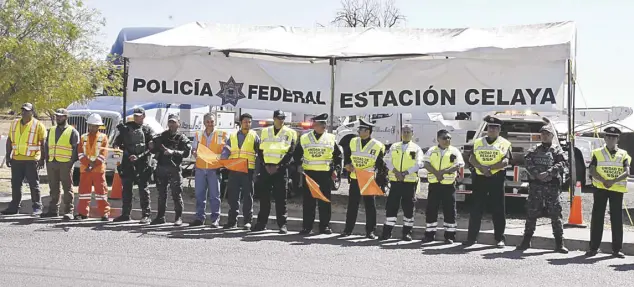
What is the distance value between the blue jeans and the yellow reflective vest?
2.76 meters

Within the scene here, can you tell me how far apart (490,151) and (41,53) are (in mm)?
9868

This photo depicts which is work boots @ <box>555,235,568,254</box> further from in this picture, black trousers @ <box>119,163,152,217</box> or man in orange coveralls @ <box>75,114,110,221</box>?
man in orange coveralls @ <box>75,114,110,221</box>

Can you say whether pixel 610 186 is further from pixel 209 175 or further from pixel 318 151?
pixel 209 175

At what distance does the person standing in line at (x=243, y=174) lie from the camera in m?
12.0

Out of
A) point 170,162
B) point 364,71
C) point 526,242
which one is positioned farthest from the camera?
point 364,71

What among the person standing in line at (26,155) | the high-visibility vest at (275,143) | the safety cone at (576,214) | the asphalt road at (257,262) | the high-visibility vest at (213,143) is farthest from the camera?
the person standing in line at (26,155)

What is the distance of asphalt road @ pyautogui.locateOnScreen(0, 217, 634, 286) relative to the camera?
7.99 metres

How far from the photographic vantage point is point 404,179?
11336 mm

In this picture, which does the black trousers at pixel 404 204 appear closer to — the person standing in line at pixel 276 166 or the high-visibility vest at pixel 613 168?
the person standing in line at pixel 276 166

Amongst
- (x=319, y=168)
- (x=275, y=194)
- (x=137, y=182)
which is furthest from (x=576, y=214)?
(x=137, y=182)

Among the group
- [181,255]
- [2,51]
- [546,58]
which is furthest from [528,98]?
[2,51]

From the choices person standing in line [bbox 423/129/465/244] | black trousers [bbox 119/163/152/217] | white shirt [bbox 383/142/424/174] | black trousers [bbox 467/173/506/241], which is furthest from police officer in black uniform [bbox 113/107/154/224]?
black trousers [bbox 467/173/506/241]

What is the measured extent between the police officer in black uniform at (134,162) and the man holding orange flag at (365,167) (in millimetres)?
3193

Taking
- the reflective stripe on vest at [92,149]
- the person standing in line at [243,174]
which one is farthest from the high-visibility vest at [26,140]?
the person standing in line at [243,174]
